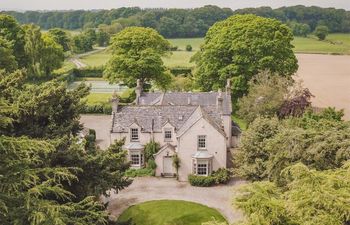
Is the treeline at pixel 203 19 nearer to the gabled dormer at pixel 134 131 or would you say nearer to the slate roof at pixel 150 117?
the slate roof at pixel 150 117

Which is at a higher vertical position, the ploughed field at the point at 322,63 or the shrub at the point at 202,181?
the ploughed field at the point at 322,63

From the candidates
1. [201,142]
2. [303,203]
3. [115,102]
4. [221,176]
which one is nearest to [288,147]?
[221,176]

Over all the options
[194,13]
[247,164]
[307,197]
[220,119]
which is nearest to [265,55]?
[220,119]

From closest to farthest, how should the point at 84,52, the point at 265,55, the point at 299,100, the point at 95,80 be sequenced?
the point at 299,100 → the point at 265,55 → the point at 95,80 → the point at 84,52

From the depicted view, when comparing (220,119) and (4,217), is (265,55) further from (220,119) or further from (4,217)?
(4,217)

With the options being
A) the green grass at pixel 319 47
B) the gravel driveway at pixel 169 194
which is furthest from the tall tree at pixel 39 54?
the green grass at pixel 319 47

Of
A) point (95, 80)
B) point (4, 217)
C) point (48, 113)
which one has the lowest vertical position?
point (95, 80)

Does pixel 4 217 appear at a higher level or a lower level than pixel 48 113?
lower
